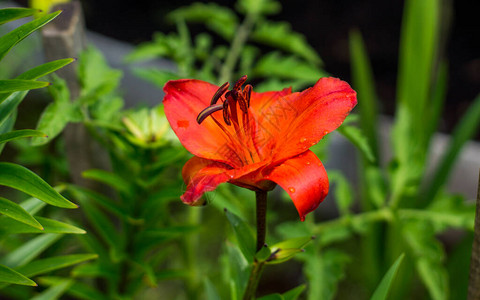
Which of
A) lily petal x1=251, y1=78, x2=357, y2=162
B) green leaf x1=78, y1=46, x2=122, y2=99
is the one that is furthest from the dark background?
lily petal x1=251, y1=78, x2=357, y2=162

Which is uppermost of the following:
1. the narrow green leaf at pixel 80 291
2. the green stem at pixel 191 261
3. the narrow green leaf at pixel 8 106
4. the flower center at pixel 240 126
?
the narrow green leaf at pixel 8 106

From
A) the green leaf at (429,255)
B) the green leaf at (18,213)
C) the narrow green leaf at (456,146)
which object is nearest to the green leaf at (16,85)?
the green leaf at (18,213)

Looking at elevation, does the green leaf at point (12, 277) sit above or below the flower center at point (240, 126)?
below

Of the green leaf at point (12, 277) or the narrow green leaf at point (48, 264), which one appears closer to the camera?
the green leaf at point (12, 277)

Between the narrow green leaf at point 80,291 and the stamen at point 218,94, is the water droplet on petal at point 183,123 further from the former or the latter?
the narrow green leaf at point 80,291

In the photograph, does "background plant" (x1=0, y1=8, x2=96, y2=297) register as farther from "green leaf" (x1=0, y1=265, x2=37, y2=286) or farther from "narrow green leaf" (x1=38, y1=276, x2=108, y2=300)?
"narrow green leaf" (x1=38, y1=276, x2=108, y2=300)

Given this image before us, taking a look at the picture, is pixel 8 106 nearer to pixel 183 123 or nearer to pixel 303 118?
pixel 183 123
